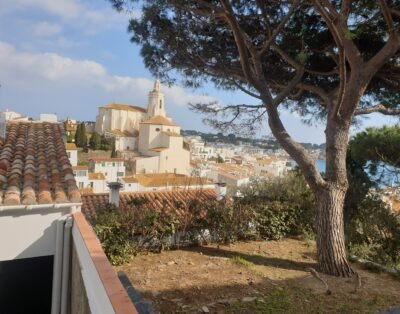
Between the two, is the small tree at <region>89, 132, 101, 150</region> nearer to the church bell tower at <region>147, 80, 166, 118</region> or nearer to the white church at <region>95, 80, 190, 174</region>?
the white church at <region>95, 80, 190, 174</region>

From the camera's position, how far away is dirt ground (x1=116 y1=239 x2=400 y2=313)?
166 inches

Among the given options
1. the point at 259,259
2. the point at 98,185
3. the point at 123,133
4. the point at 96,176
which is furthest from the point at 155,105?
the point at 259,259

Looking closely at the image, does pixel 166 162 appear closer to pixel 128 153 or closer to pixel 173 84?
pixel 128 153

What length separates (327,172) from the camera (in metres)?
5.59

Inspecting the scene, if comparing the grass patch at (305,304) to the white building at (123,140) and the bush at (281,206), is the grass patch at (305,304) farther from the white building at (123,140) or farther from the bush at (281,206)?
the white building at (123,140)

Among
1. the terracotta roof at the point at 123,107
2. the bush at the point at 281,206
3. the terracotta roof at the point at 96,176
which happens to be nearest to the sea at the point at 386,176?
the bush at the point at 281,206

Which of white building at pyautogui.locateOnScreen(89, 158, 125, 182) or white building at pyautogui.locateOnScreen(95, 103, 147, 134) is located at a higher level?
white building at pyautogui.locateOnScreen(95, 103, 147, 134)

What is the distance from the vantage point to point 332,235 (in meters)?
→ 5.35

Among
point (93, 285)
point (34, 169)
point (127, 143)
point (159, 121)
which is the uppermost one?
point (159, 121)

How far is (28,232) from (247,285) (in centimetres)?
310

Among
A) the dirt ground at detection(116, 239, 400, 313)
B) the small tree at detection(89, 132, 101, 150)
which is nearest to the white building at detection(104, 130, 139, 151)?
the small tree at detection(89, 132, 101, 150)

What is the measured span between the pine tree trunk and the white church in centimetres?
3799

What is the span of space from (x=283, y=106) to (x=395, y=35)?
153 inches

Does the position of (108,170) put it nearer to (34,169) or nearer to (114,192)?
(114,192)
